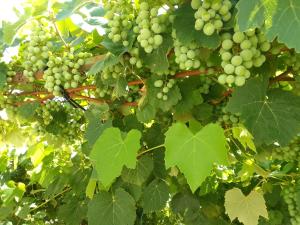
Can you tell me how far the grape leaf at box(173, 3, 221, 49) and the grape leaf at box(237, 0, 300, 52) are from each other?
29 centimetres

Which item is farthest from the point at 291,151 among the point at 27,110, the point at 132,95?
the point at 27,110

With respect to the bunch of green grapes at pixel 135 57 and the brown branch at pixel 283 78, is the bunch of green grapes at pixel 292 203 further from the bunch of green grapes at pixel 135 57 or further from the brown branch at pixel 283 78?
the bunch of green grapes at pixel 135 57

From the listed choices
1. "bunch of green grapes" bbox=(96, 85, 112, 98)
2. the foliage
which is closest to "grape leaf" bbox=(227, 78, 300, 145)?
the foliage

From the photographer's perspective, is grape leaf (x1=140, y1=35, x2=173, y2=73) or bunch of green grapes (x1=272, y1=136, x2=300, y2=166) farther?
bunch of green grapes (x1=272, y1=136, x2=300, y2=166)

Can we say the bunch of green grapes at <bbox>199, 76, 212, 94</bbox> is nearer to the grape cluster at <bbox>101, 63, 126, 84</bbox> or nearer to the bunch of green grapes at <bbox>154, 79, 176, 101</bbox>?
the bunch of green grapes at <bbox>154, 79, 176, 101</bbox>

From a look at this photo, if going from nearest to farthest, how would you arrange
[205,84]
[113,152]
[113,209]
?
1. [113,152]
2. [205,84]
3. [113,209]

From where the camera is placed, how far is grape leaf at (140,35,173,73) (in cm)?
185

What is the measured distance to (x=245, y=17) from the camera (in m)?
1.33

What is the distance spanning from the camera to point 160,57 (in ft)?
6.24

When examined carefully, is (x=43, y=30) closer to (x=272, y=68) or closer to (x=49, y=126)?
(x=49, y=126)

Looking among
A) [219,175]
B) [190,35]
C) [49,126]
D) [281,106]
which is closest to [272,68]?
[281,106]

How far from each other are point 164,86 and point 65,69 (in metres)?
0.51

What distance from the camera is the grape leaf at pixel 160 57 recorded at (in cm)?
185

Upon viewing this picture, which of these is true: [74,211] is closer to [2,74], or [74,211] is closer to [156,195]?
[156,195]
